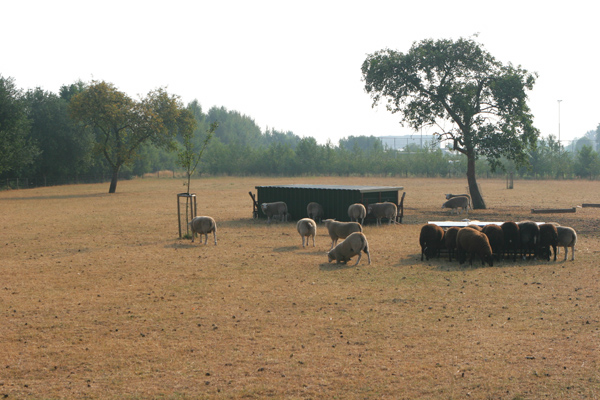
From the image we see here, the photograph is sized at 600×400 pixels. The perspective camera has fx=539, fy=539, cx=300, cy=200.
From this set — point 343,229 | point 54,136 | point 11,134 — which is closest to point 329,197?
point 343,229

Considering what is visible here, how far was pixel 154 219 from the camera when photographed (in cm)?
3122

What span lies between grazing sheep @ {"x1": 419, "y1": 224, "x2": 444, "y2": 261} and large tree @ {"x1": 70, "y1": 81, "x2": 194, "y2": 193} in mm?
42686

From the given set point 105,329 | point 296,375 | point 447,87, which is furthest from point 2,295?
point 447,87

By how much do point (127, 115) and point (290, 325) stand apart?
53.0 meters

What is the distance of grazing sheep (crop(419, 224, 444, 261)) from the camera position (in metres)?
17.5

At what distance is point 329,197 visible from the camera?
1110 inches

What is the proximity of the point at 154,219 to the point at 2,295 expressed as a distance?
59.1ft

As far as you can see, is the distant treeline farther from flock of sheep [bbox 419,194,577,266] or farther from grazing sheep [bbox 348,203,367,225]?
flock of sheep [bbox 419,194,577,266]

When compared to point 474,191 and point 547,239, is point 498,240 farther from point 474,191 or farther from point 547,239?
point 474,191

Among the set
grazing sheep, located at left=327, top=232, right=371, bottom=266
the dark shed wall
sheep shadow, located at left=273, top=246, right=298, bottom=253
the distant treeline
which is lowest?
sheep shadow, located at left=273, top=246, right=298, bottom=253

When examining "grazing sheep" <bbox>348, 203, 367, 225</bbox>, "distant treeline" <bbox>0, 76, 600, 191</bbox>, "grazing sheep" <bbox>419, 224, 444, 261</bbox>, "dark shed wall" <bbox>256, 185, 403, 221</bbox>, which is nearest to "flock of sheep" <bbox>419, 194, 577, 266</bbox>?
"grazing sheep" <bbox>419, 224, 444, 261</bbox>

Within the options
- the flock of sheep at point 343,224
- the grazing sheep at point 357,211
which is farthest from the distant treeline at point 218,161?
the grazing sheep at point 357,211

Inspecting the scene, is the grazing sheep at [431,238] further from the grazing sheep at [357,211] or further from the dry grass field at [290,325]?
the grazing sheep at [357,211]

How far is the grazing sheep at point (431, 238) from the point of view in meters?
17.5
